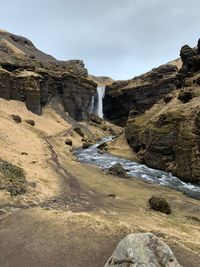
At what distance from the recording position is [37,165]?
152 feet

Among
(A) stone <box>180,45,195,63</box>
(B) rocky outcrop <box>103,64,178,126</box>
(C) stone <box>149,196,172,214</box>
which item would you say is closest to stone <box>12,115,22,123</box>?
(A) stone <box>180,45,195,63</box>

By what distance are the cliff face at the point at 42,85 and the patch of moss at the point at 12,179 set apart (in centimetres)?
5023

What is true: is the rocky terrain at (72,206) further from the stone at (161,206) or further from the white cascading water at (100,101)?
the white cascading water at (100,101)

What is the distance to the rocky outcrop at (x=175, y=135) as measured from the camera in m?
53.5

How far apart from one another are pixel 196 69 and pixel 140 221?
53736mm

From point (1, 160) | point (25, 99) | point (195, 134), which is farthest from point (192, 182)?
point (25, 99)

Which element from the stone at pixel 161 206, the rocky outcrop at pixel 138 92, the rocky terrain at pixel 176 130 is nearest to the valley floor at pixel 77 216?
the stone at pixel 161 206

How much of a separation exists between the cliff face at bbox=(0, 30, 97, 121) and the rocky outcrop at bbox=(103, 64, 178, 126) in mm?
16912

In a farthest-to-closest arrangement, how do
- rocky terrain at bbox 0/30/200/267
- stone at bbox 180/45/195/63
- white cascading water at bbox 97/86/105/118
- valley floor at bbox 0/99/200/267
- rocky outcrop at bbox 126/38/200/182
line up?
white cascading water at bbox 97/86/105/118, stone at bbox 180/45/195/63, rocky outcrop at bbox 126/38/200/182, rocky terrain at bbox 0/30/200/267, valley floor at bbox 0/99/200/267

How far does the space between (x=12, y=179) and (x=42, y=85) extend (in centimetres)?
6488

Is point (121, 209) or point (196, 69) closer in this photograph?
point (121, 209)

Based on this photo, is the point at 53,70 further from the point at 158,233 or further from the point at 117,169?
the point at 158,233

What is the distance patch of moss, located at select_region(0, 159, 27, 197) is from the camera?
3403 centimetres

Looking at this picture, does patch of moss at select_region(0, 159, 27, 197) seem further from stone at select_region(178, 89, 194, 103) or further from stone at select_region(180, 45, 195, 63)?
stone at select_region(180, 45, 195, 63)
